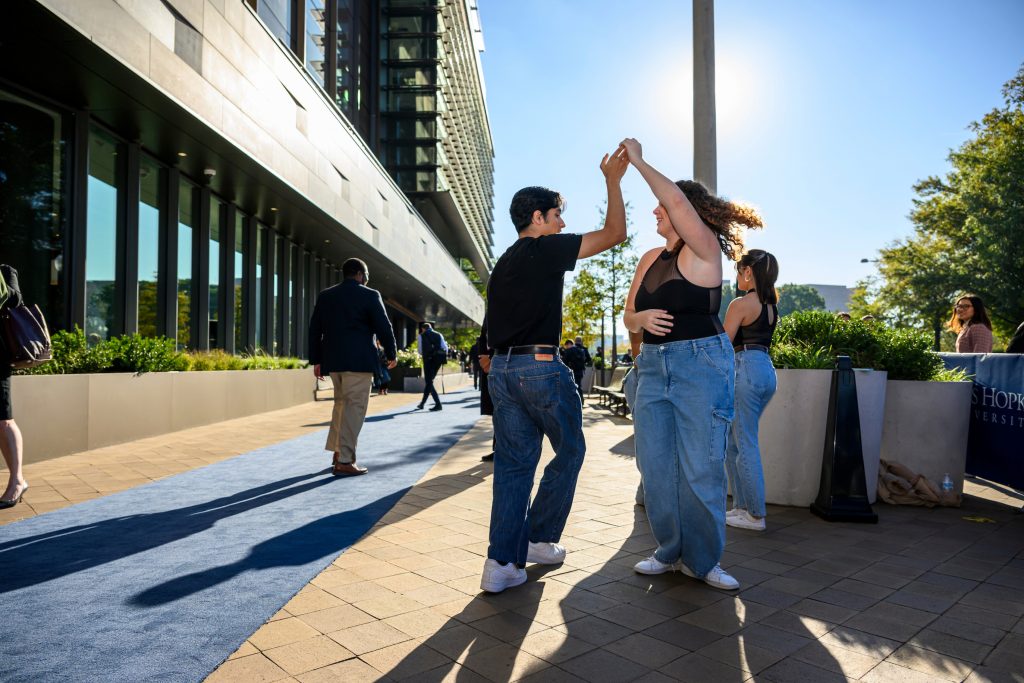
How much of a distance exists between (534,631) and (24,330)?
175 inches

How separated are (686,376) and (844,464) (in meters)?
2.31

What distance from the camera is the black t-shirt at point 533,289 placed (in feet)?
11.4

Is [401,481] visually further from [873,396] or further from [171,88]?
[171,88]

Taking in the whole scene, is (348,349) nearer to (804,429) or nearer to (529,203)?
(529,203)

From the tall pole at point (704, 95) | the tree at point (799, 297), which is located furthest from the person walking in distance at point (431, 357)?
the tree at point (799, 297)

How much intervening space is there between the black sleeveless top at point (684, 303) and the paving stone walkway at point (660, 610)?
1279 mm

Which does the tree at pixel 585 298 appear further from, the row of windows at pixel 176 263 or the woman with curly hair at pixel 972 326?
the woman with curly hair at pixel 972 326

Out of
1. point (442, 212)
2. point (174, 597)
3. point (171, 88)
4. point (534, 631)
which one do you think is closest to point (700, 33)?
point (534, 631)

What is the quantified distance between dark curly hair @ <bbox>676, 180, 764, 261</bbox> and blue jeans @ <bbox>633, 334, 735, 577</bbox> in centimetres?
55

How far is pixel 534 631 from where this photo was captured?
2986 millimetres

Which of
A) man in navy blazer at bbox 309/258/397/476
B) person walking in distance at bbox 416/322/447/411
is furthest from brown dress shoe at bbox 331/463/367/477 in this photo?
person walking in distance at bbox 416/322/447/411

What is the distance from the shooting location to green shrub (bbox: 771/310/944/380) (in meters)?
5.87

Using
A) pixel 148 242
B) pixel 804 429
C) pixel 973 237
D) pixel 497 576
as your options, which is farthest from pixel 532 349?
pixel 973 237

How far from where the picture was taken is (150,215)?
14.2 meters
